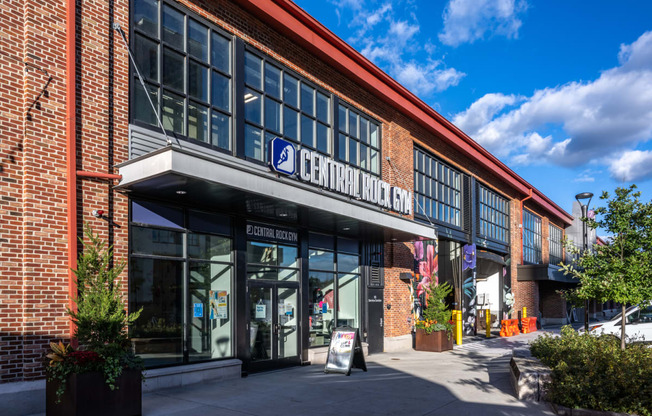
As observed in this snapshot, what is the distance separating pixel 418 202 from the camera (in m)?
20.0

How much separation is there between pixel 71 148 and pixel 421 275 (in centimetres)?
1409

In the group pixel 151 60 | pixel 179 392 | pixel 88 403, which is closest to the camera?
pixel 88 403

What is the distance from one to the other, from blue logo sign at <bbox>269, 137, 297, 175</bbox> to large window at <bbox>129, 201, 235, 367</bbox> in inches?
70.1

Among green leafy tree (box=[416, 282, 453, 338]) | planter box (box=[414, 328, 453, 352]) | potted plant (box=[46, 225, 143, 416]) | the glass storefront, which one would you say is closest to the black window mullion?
the glass storefront

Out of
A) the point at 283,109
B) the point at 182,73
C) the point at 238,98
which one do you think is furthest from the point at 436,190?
the point at 182,73

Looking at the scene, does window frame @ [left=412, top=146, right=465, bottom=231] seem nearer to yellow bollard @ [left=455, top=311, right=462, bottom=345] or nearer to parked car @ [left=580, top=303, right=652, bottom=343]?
yellow bollard @ [left=455, top=311, right=462, bottom=345]

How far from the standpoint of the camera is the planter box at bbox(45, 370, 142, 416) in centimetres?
713

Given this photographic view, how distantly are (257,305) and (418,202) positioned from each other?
953 cm

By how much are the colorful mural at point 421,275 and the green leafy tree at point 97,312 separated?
12887mm

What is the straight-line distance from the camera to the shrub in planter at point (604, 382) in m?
7.99

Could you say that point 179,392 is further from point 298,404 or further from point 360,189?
point 360,189

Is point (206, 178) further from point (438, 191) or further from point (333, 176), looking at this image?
point (438, 191)

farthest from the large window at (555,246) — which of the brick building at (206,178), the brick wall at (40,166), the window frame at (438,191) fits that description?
the brick wall at (40,166)

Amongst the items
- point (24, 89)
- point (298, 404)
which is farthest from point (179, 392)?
point (24, 89)
